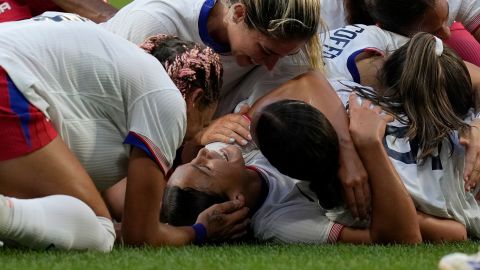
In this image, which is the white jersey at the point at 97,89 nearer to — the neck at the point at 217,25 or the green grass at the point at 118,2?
the neck at the point at 217,25

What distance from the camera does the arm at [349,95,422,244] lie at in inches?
165

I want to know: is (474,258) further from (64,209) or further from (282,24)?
(282,24)

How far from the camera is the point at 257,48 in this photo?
454 centimetres

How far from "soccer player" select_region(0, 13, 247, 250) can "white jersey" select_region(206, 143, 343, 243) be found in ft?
1.63

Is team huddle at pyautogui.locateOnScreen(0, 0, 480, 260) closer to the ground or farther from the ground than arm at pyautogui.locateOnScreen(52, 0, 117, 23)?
farther from the ground

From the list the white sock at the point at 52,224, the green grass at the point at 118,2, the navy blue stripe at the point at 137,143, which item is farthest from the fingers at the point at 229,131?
the green grass at the point at 118,2

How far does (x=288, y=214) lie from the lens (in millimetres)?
4379

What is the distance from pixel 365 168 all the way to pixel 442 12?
1257mm

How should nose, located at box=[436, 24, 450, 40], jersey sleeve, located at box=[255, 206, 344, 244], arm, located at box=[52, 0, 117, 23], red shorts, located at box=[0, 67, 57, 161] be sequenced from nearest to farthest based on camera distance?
1. red shorts, located at box=[0, 67, 57, 161]
2. jersey sleeve, located at box=[255, 206, 344, 244]
3. nose, located at box=[436, 24, 450, 40]
4. arm, located at box=[52, 0, 117, 23]

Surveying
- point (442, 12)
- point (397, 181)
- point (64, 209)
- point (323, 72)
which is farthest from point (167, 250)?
point (442, 12)

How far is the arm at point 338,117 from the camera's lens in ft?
13.9

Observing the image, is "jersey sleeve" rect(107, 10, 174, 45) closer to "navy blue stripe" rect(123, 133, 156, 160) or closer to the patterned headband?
the patterned headband

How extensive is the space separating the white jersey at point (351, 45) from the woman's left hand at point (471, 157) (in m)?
0.77

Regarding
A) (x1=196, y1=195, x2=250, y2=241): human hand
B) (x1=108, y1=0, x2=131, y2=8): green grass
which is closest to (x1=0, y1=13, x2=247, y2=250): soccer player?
(x1=196, y1=195, x2=250, y2=241): human hand
